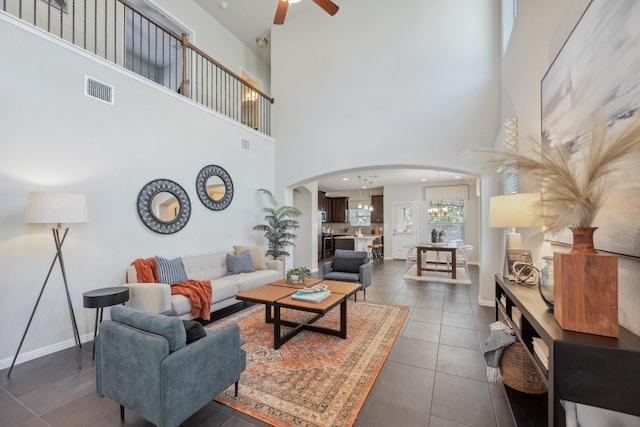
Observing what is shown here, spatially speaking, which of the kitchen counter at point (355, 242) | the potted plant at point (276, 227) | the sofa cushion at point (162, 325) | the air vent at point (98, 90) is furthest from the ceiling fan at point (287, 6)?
the kitchen counter at point (355, 242)

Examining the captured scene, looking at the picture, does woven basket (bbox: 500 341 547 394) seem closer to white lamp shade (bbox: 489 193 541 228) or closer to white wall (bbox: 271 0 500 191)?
white lamp shade (bbox: 489 193 541 228)

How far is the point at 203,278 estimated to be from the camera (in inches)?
173

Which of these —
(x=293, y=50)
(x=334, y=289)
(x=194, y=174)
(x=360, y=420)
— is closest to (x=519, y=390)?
(x=360, y=420)

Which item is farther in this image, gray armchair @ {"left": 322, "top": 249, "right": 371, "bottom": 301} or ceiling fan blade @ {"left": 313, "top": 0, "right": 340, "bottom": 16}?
gray armchair @ {"left": 322, "top": 249, "right": 371, "bottom": 301}

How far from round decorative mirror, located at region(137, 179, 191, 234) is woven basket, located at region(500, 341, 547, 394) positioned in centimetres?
430

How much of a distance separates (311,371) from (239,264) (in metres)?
2.60

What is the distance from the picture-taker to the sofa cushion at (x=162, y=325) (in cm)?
171

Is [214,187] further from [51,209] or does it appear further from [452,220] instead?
[452,220]

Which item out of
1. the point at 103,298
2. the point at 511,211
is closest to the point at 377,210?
the point at 511,211

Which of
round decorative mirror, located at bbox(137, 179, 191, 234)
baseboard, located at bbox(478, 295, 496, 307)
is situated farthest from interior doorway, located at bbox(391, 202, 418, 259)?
round decorative mirror, located at bbox(137, 179, 191, 234)

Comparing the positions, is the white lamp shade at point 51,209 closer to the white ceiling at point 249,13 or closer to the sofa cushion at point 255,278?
the sofa cushion at point 255,278

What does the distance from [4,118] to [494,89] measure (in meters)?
6.43

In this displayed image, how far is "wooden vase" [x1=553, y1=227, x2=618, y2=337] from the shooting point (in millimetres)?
1143

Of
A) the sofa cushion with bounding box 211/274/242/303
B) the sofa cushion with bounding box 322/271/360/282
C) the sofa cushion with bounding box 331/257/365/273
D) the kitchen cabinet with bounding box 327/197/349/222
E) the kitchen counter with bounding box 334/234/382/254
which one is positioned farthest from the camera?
the kitchen cabinet with bounding box 327/197/349/222
